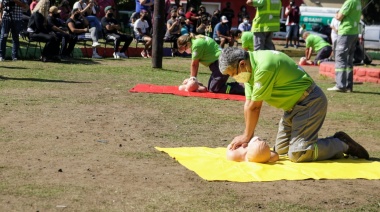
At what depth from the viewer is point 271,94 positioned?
7.50m

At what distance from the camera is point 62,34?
18516 millimetres

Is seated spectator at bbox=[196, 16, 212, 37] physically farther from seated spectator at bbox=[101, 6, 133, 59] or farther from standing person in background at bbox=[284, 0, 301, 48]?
seated spectator at bbox=[101, 6, 133, 59]

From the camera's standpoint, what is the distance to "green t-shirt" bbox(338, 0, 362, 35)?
13875mm

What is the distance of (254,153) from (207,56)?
5.56 meters

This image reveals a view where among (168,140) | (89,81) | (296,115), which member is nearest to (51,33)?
(89,81)

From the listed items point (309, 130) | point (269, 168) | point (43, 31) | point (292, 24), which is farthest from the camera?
point (292, 24)

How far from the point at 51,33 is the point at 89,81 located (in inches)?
160

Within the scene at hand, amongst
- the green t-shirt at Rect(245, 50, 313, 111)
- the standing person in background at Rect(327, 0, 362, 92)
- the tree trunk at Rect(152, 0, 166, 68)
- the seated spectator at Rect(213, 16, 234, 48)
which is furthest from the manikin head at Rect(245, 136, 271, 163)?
the seated spectator at Rect(213, 16, 234, 48)

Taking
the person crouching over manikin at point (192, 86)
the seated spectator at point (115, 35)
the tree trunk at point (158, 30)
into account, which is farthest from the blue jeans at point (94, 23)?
the person crouching over manikin at point (192, 86)

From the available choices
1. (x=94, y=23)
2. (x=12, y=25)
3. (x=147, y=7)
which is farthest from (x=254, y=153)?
(x=147, y=7)

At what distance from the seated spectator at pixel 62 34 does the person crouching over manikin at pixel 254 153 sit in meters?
11.2

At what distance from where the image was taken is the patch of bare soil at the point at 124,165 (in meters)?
6.17

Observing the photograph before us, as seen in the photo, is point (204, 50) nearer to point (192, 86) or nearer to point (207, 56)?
point (207, 56)

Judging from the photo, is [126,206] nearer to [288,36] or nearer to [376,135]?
[376,135]
